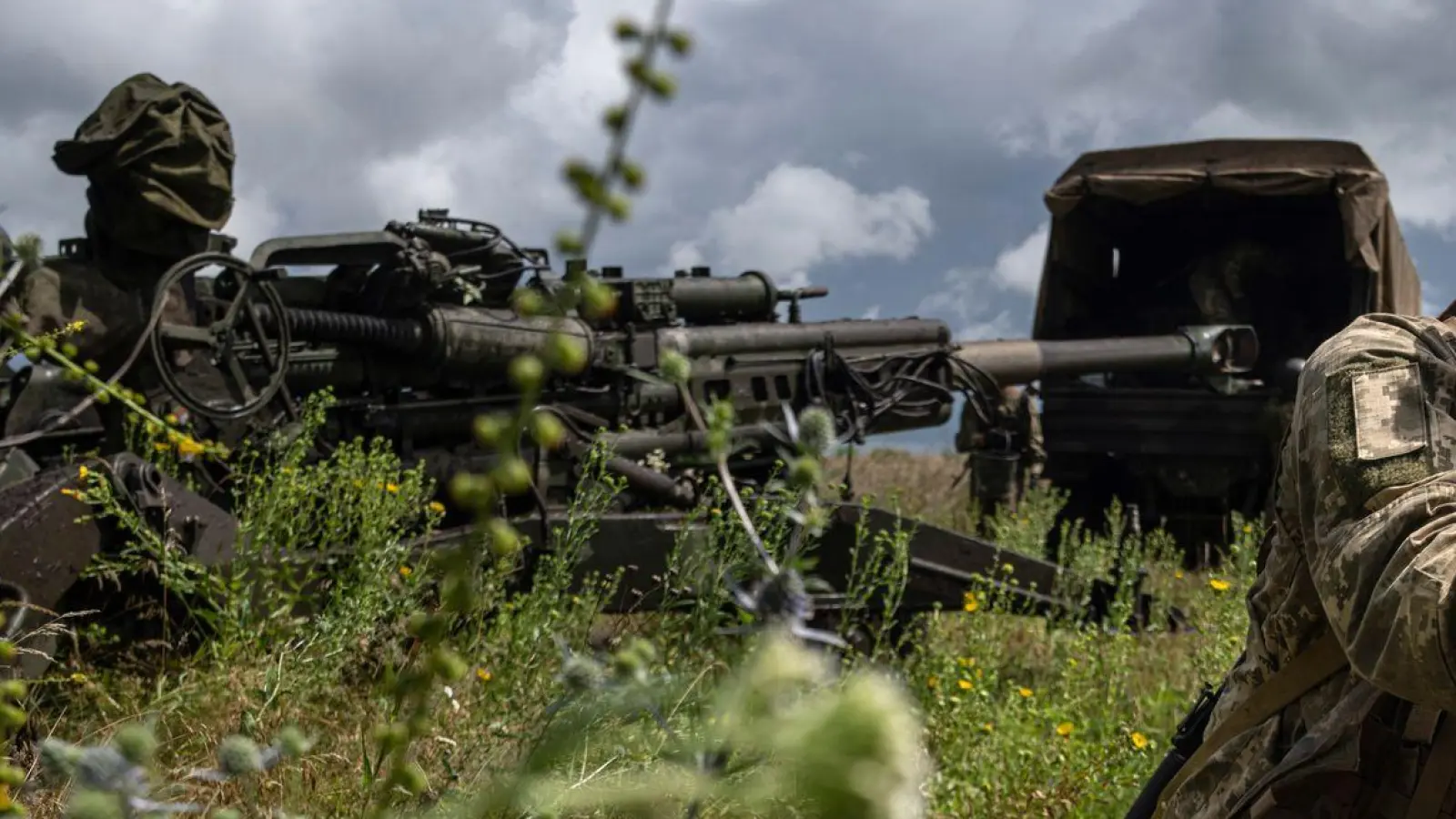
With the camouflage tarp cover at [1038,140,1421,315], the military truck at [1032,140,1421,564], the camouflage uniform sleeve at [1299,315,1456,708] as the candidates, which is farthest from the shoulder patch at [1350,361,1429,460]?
the camouflage tarp cover at [1038,140,1421,315]

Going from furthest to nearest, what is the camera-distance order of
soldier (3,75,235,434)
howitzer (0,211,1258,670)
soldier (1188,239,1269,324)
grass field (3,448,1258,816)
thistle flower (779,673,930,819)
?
soldier (1188,239,1269,324), howitzer (0,211,1258,670), soldier (3,75,235,434), grass field (3,448,1258,816), thistle flower (779,673,930,819)

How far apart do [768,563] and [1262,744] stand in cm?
182

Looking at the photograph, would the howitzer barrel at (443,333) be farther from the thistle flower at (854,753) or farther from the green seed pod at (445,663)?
the thistle flower at (854,753)

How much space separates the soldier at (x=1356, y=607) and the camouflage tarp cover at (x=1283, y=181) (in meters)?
7.97

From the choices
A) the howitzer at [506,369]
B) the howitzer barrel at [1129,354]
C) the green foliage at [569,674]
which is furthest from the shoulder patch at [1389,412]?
the howitzer barrel at [1129,354]

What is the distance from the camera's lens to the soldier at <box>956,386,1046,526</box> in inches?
381

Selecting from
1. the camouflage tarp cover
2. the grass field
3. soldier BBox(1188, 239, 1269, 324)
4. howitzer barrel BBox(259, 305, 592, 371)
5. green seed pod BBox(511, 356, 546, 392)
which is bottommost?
the grass field

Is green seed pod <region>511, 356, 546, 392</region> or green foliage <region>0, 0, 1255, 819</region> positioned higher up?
green seed pod <region>511, 356, 546, 392</region>

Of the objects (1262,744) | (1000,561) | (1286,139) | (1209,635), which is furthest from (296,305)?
(1286,139)

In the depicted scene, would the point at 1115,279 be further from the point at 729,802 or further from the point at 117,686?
the point at 729,802

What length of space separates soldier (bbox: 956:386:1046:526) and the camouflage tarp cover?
149 centimetres

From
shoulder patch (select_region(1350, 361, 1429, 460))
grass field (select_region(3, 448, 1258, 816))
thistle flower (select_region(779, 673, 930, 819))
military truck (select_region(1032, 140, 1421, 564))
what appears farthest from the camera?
military truck (select_region(1032, 140, 1421, 564))

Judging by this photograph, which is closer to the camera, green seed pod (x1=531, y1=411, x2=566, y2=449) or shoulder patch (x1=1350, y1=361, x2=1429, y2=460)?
green seed pod (x1=531, y1=411, x2=566, y2=449)

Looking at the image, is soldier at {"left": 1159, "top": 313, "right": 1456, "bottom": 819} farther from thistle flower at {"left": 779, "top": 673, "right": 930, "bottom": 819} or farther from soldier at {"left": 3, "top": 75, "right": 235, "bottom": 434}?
soldier at {"left": 3, "top": 75, "right": 235, "bottom": 434}
